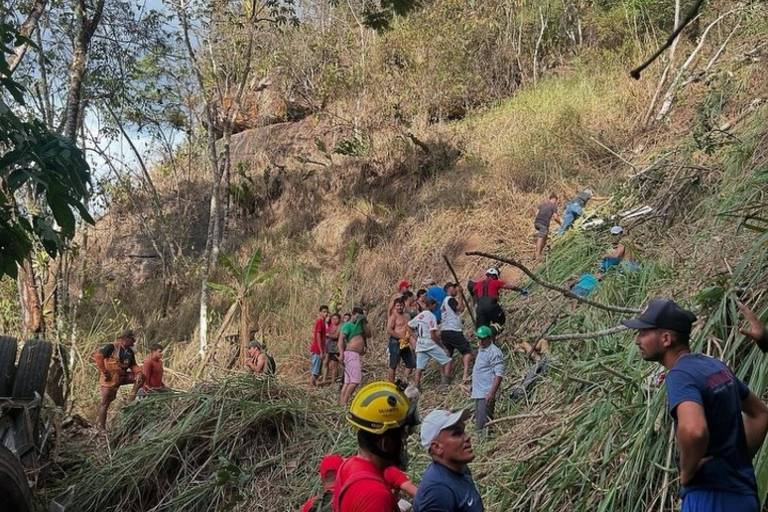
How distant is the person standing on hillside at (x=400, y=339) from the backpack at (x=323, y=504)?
25.3 ft

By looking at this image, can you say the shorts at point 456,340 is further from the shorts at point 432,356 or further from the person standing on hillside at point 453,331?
the shorts at point 432,356

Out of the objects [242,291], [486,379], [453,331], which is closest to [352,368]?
[453,331]

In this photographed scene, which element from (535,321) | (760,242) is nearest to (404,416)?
(760,242)

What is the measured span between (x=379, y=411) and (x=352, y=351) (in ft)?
24.3

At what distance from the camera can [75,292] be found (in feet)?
59.2

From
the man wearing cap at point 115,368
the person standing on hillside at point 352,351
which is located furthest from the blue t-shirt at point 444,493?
the man wearing cap at point 115,368

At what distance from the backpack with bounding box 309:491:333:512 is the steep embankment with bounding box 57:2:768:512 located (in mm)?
1644

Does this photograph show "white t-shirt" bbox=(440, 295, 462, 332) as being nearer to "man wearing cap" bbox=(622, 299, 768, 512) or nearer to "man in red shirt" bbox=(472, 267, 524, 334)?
"man in red shirt" bbox=(472, 267, 524, 334)

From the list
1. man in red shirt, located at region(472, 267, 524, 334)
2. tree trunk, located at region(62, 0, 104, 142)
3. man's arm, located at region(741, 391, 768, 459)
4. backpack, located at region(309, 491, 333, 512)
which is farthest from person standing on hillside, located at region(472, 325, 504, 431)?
tree trunk, located at region(62, 0, 104, 142)

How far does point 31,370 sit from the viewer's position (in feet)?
20.2

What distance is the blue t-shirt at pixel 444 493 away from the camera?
274cm

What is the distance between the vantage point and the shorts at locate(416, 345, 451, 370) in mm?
10320

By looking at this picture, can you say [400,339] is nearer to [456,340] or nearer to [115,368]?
[456,340]

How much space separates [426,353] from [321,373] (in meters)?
2.81
